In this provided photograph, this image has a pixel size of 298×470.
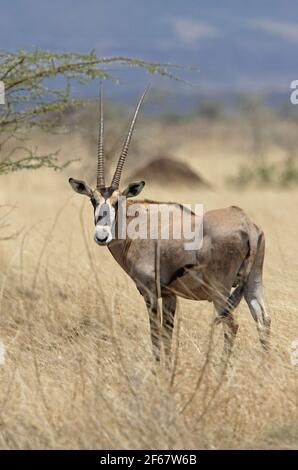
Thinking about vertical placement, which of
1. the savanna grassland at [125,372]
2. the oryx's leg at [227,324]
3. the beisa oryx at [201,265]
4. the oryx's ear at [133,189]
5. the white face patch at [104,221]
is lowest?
the savanna grassland at [125,372]

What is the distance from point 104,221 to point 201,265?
0.86m

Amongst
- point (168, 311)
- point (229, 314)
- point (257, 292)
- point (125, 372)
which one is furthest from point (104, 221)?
point (125, 372)

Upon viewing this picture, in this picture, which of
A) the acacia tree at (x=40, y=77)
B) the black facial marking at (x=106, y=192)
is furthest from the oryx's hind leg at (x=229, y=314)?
the acacia tree at (x=40, y=77)

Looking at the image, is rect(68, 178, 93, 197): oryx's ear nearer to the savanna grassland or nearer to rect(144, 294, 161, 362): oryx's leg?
the savanna grassland

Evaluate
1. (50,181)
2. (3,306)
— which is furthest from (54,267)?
(50,181)

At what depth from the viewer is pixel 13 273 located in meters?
11.1

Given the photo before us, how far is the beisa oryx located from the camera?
24.1ft

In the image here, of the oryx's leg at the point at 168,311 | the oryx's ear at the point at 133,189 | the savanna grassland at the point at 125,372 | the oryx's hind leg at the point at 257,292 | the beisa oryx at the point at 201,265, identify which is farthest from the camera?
the oryx's ear at the point at 133,189

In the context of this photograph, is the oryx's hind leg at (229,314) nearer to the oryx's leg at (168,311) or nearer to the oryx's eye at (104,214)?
the oryx's leg at (168,311)

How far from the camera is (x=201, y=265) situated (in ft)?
24.2

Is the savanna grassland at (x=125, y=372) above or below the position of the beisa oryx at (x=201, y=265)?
below

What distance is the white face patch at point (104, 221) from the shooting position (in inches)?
284
